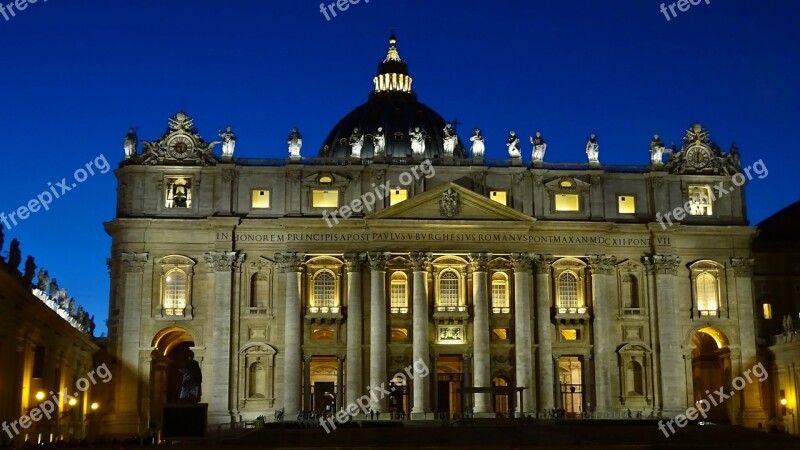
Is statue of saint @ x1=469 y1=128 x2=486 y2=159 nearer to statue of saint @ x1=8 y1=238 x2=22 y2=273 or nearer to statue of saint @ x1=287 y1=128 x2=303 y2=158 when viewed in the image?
statue of saint @ x1=287 y1=128 x2=303 y2=158

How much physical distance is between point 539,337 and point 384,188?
15624mm

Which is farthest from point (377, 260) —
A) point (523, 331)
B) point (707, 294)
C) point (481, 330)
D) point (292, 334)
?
point (707, 294)

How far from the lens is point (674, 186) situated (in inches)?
3221

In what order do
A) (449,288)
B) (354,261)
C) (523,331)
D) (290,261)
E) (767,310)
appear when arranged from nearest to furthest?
1. (290,261)
2. (523,331)
3. (354,261)
4. (449,288)
5. (767,310)

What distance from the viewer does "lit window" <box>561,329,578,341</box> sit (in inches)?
3086

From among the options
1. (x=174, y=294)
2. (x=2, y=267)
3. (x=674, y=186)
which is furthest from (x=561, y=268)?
(x=2, y=267)

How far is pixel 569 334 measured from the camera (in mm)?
78562

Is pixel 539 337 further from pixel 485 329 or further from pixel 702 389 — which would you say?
pixel 702 389

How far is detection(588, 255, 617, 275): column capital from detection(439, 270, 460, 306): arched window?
993 centimetres

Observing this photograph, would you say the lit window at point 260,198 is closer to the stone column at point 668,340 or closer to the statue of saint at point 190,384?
the statue of saint at point 190,384

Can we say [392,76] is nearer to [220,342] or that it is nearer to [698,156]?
[698,156]

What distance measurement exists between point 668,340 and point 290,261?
2795cm

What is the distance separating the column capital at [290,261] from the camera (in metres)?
76.2

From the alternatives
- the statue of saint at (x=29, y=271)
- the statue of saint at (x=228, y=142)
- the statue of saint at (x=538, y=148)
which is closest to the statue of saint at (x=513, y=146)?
the statue of saint at (x=538, y=148)
